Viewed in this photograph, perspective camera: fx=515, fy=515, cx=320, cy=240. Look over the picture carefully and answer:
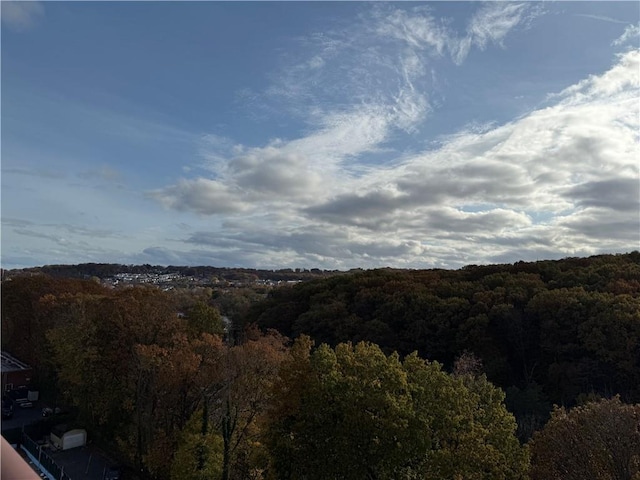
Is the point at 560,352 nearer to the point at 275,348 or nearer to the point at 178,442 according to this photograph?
the point at 275,348

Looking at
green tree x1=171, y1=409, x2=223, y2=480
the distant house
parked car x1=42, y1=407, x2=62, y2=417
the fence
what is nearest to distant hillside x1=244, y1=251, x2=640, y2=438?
green tree x1=171, y1=409, x2=223, y2=480

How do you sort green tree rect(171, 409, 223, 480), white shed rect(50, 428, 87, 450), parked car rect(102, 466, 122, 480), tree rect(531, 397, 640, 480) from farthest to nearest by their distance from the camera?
white shed rect(50, 428, 87, 450), parked car rect(102, 466, 122, 480), green tree rect(171, 409, 223, 480), tree rect(531, 397, 640, 480)

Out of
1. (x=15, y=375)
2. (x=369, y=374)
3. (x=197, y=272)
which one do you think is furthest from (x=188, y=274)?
(x=369, y=374)

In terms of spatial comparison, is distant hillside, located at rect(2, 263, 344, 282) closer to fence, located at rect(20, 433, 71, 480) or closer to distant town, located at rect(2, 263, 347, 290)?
distant town, located at rect(2, 263, 347, 290)

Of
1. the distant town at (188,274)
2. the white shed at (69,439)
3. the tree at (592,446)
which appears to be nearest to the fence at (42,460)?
the white shed at (69,439)

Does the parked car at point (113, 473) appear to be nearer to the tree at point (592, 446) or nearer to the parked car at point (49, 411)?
the parked car at point (49, 411)

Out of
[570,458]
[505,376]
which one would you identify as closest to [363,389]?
[570,458]
